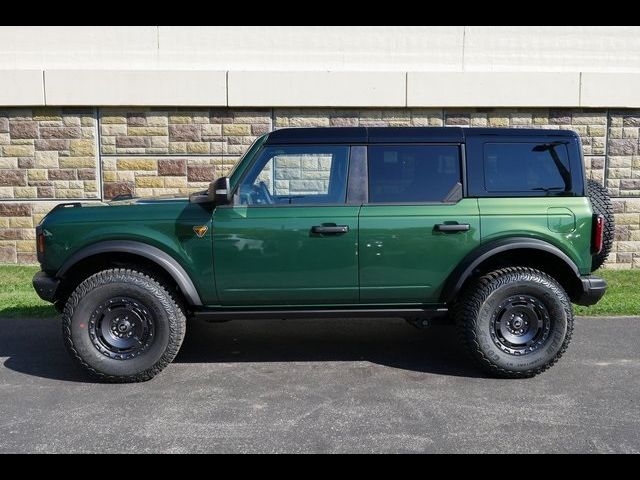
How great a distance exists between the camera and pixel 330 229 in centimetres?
420

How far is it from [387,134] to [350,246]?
0.96 metres

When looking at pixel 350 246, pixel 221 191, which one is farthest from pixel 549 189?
pixel 221 191

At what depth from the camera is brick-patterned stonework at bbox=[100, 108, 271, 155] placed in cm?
848

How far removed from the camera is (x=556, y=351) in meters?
4.27

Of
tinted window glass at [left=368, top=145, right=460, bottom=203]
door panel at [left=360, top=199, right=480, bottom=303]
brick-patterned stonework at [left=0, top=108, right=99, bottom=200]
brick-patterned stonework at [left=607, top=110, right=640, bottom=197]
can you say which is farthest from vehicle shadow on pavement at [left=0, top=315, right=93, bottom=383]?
brick-patterned stonework at [left=607, top=110, right=640, bottom=197]

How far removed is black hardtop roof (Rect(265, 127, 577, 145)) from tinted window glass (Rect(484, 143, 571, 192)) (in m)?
0.11

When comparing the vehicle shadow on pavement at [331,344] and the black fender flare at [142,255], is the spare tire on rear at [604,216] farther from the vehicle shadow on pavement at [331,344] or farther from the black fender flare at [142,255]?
the black fender flare at [142,255]

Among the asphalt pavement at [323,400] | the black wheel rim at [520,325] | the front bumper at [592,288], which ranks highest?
the front bumper at [592,288]

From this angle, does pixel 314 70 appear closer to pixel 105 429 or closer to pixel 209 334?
pixel 209 334

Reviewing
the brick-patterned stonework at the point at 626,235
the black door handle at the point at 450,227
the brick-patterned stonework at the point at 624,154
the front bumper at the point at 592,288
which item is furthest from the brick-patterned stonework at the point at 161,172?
the brick-patterned stonework at the point at 626,235

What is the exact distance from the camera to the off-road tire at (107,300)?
4.16m

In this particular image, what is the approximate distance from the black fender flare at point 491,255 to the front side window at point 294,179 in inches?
42.5

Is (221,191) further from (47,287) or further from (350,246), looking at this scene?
(47,287)

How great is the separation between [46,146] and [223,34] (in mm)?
3287
